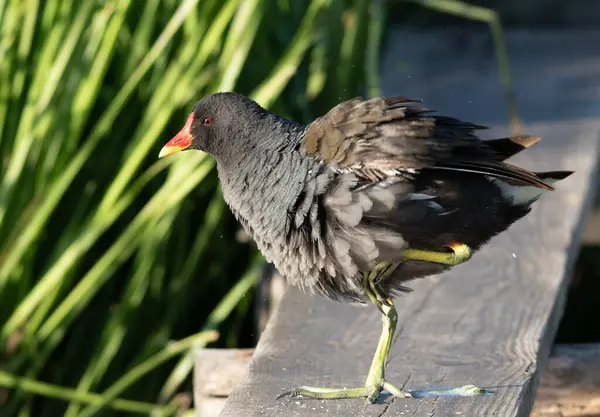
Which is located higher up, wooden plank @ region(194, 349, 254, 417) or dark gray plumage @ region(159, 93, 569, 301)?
dark gray plumage @ region(159, 93, 569, 301)

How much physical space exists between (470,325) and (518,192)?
1.77 ft

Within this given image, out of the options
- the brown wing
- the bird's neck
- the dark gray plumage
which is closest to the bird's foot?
the dark gray plumage

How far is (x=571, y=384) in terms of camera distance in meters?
3.14

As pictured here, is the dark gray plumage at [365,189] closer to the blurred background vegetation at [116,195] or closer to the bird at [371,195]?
the bird at [371,195]

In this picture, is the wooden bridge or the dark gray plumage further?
the wooden bridge

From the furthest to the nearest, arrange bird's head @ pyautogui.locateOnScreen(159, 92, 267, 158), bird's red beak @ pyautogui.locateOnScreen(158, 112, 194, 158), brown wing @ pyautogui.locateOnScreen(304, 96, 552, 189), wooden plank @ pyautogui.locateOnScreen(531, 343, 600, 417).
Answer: wooden plank @ pyautogui.locateOnScreen(531, 343, 600, 417), bird's red beak @ pyautogui.locateOnScreen(158, 112, 194, 158), bird's head @ pyautogui.locateOnScreen(159, 92, 267, 158), brown wing @ pyautogui.locateOnScreen(304, 96, 552, 189)

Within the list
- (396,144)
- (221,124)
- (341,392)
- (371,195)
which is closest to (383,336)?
(341,392)

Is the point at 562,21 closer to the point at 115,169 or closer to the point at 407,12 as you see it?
the point at 407,12

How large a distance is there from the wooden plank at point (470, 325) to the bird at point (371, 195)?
103 millimetres

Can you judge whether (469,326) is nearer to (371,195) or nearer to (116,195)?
(371,195)

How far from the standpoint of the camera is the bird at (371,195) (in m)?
2.28

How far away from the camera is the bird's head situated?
252 cm

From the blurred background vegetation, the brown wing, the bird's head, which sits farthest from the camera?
the blurred background vegetation

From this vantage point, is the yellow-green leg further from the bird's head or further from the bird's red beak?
the bird's red beak
